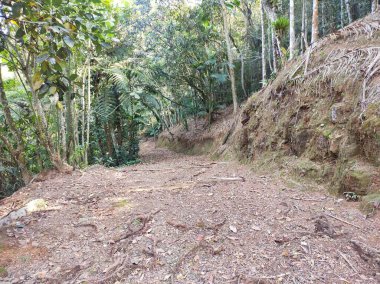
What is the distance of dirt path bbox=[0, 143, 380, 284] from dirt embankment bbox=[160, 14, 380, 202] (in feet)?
1.44

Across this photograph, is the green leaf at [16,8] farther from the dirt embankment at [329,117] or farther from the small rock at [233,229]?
the dirt embankment at [329,117]

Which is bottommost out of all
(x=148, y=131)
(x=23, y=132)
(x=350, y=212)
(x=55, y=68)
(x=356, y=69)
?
(x=148, y=131)

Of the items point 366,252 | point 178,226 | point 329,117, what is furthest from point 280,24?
point 366,252

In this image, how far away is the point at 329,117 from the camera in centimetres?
435

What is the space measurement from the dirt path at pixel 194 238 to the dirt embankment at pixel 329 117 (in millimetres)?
440

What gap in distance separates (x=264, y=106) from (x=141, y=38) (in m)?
8.50

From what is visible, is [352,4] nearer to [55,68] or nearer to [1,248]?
[55,68]

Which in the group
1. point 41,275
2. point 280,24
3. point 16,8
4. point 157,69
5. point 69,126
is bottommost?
point 41,275

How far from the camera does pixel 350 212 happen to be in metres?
3.24

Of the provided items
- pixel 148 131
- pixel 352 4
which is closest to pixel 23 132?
pixel 352 4

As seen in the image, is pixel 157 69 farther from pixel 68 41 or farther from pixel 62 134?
pixel 68 41

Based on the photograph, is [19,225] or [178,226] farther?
[19,225]

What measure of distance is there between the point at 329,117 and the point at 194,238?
2.76 meters

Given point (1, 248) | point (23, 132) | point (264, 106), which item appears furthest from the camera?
point (23, 132)
